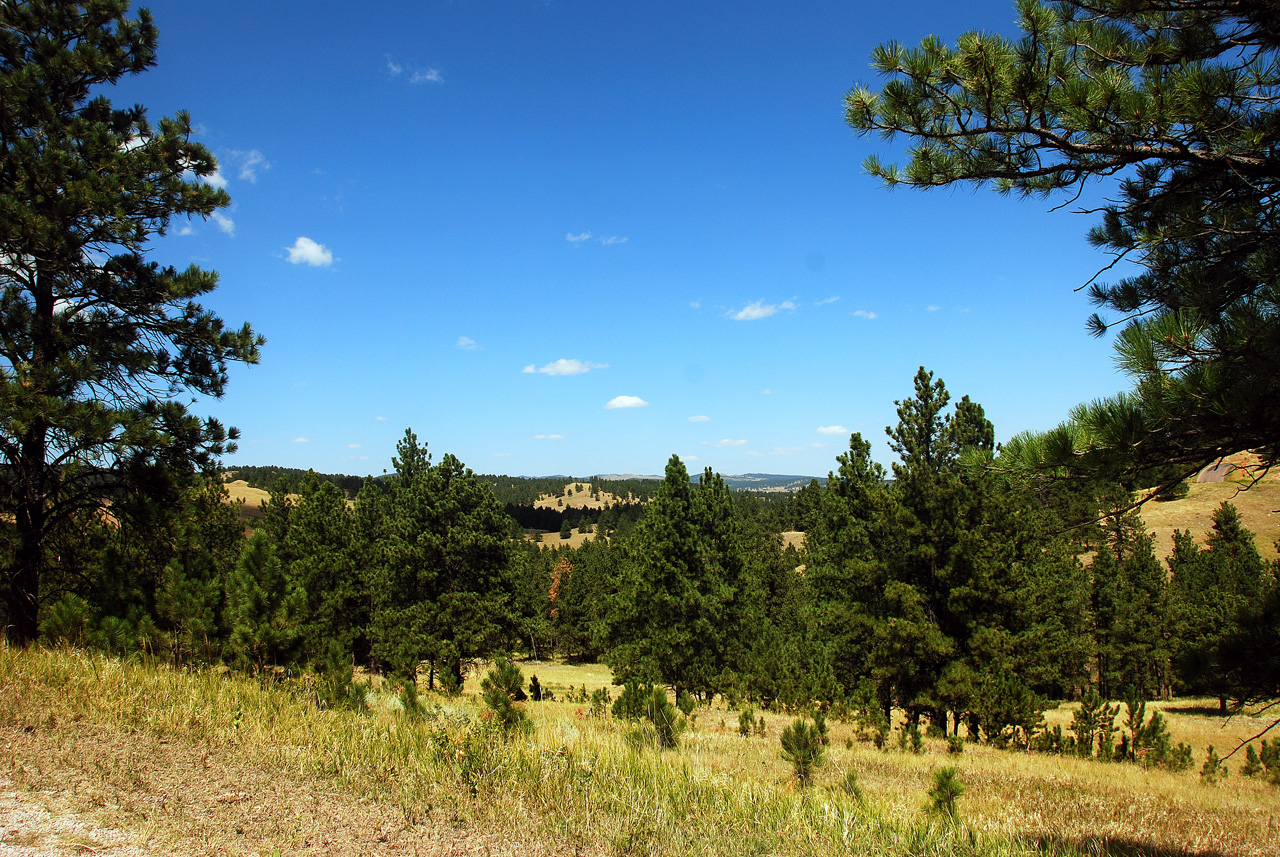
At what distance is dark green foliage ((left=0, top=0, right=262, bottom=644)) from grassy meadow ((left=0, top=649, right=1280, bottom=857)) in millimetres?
2377

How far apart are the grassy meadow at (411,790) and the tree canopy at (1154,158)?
2.74 metres

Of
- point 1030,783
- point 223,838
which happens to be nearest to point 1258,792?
point 1030,783

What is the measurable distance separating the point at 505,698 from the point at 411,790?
1445mm

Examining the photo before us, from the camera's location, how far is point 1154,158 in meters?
3.66

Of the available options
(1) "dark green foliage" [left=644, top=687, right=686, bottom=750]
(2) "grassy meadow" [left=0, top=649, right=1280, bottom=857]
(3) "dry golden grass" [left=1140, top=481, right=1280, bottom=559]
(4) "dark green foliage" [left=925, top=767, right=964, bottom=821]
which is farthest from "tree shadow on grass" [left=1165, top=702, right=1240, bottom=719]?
(4) "dark green foliage" [left=925, top=767, right=964, bottom=821]

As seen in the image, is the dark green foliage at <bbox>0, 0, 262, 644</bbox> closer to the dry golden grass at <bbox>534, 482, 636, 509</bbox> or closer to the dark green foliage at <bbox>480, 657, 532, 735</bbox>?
the dark green foliage at <bbox>480, 657, 532, 735</bbox>

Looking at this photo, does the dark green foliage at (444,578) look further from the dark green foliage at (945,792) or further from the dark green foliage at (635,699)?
Result: the dark green foliage at (945,792)

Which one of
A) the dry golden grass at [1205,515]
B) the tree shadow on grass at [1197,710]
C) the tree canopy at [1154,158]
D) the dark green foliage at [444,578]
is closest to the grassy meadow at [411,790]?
the tree canopy at [1154,158]

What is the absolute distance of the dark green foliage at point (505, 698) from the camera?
555cm

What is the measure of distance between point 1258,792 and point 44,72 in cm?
2032

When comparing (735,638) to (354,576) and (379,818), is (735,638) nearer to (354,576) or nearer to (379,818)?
(354,576)

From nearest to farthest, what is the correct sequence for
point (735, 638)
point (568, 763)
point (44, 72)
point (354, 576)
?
1. point (568, 763)
2. point (44, 72)
3. point (735, 638)
4. point (354, 576)

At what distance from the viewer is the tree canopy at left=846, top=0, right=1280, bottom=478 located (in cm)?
314

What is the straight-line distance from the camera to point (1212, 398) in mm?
3104
